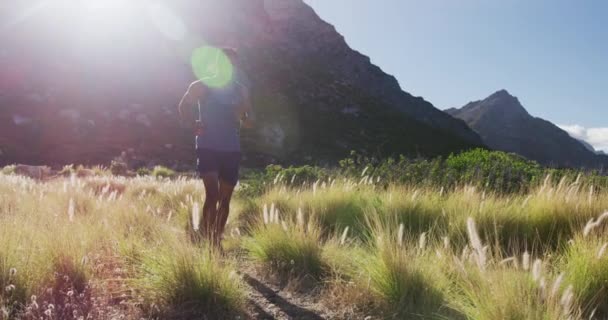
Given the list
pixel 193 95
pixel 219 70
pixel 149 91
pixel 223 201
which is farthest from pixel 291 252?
pixel 149 91

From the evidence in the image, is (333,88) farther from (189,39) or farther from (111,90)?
(111,90)

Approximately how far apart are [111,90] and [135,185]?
152 feet

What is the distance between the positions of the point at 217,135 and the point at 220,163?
1.08 feet

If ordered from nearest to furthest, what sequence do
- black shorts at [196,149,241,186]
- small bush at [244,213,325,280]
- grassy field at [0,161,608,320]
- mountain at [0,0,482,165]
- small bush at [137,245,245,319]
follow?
grassy field at [0,161,608,320] < small bush at [137,245,245,319] < small bush at [244,213,325,280] < black shorts at [196,149,241,186] < mountain at [0,0,482,165]

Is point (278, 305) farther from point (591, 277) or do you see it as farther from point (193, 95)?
point (193, 95)

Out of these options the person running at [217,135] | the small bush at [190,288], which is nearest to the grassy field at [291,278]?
the small bush at [190,288]

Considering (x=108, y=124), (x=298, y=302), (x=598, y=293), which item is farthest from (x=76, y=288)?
(x=108, y=124)

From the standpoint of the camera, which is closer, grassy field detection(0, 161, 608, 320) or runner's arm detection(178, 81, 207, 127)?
grassy field detection(0, 161, 608, 320)

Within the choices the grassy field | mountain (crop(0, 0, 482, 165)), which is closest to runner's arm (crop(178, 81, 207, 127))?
the grassy field

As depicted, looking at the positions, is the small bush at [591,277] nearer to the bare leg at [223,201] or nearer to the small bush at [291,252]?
the small bush at [291,252]

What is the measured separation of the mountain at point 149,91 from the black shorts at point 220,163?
20.9 m

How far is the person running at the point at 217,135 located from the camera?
537cm

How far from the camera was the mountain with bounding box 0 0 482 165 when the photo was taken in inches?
1721

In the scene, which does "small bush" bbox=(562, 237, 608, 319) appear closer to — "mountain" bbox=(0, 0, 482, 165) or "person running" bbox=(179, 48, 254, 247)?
"person running" bbox=(179, 48, 254, 247)
